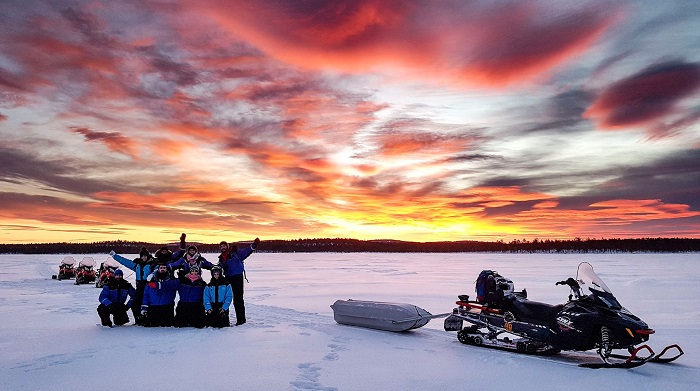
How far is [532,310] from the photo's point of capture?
679cm

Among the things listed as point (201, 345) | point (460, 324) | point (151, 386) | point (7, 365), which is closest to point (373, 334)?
point (460, 324)

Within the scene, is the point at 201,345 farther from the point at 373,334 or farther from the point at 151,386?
the point at 373,334

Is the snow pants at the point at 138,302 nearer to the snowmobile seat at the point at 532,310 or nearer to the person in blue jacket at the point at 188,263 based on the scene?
the person in blue jacket at the point at 188,263

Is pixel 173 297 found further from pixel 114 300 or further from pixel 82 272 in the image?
pixel 82 272

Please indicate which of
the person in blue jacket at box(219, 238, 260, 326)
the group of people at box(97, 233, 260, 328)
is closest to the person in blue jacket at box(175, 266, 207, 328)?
the group of people at box(97, 233, 260, 328)

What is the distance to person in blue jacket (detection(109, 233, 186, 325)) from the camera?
8.68 m

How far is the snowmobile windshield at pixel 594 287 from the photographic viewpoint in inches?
237

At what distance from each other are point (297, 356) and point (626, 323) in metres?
3.97

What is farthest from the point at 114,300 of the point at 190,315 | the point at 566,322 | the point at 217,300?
the point at 566,322

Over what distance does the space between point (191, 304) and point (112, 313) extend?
137 cm

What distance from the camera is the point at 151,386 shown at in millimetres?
4965

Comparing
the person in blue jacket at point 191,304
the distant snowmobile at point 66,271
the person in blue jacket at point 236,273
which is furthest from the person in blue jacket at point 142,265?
the distant snowmobile at point 66,271

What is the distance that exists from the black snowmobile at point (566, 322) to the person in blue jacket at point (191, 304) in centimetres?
427

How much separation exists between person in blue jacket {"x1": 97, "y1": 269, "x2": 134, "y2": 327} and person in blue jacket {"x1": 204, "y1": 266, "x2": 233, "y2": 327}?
144cm
